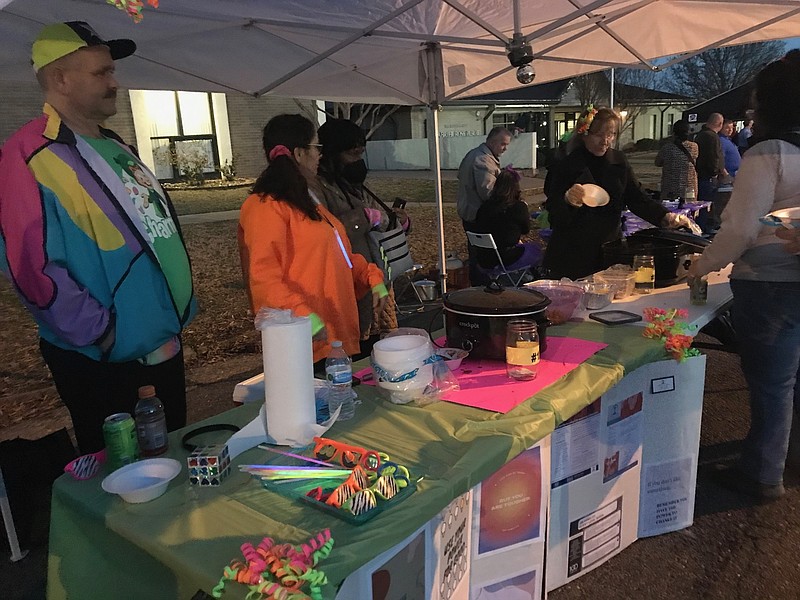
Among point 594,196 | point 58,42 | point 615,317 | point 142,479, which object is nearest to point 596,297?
point 615,317

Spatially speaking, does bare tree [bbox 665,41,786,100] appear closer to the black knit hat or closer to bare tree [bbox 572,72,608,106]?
bare tree [bbox 572,72,608,106]

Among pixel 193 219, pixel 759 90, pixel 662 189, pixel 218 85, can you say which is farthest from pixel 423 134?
pixel 759 90

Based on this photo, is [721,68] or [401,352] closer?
[401,352]

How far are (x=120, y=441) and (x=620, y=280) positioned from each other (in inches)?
92.5

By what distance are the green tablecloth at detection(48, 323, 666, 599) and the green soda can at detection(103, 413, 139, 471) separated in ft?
0.23

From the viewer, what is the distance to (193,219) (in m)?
11.7

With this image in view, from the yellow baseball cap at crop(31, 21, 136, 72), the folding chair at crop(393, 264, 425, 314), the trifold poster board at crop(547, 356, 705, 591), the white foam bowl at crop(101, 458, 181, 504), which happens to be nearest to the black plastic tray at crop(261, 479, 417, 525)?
the white foam bowl at crop(101, 458, 181, 504)

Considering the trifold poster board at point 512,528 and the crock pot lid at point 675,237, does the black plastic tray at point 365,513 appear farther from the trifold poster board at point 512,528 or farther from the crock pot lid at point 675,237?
the crock pot lid at point 675,237

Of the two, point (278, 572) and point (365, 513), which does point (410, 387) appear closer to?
point (365, 513)

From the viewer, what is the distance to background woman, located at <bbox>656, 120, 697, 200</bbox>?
7289mm

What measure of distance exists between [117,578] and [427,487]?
780 millimetres

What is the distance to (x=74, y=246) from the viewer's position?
180cm

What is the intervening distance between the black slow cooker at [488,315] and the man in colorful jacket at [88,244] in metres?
0.96

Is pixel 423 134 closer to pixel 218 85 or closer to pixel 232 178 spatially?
pixel 232 178
